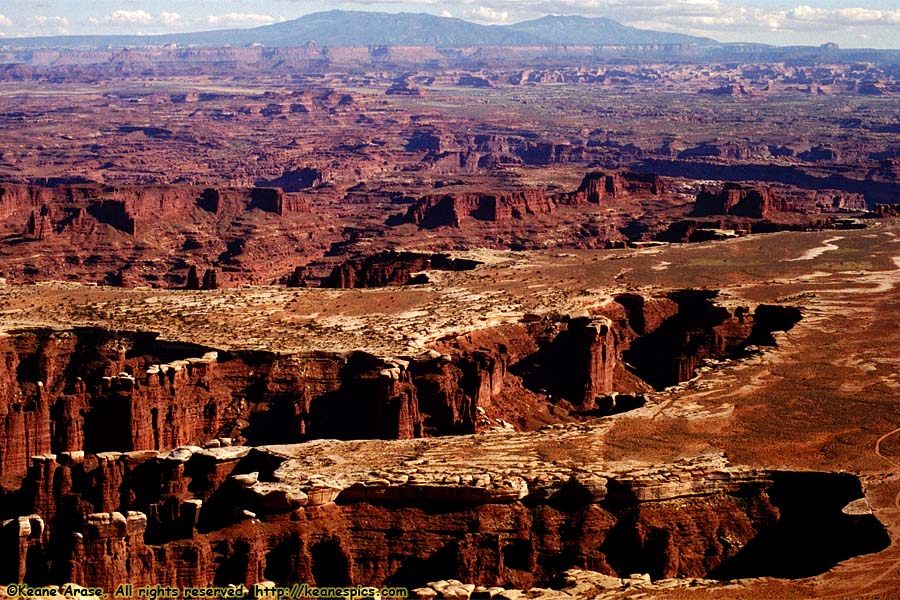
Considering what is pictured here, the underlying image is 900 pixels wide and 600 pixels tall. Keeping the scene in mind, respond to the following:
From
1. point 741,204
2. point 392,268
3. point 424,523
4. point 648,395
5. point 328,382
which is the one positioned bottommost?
point 741,204

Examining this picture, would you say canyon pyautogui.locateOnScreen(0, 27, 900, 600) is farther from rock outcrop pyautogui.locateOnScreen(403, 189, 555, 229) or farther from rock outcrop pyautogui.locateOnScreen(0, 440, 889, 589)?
rock outcrop pyautogui.locateOnScreen(403, 189, 555, 229)

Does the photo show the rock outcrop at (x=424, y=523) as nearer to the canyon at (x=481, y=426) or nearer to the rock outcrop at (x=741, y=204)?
the canyon at (x=481, y=426)

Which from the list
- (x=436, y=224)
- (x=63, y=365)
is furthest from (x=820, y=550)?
(x=436, y=224)

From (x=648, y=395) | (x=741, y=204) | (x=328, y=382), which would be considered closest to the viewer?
(x=648, y=395)

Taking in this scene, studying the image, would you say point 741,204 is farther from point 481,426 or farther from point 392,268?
point 481,426

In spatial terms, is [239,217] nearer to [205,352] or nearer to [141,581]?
[205,352]

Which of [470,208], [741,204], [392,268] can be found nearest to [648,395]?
[392,268]

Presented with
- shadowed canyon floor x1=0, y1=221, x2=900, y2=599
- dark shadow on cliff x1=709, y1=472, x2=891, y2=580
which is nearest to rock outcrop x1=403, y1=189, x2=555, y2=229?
shadowed canyon floor x1=0, y1=221, x2=900, y2=599

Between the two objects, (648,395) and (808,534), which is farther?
(648,395)

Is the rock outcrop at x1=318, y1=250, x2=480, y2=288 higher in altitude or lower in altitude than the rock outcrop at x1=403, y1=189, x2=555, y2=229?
higher
